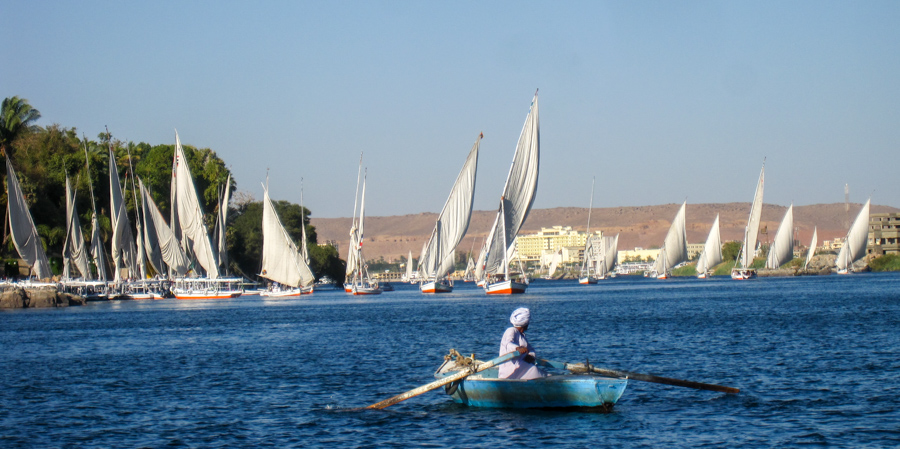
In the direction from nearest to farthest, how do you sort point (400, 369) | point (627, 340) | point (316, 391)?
1. point (316, 391)
2. point (400, 369)
3. point (627, 340)

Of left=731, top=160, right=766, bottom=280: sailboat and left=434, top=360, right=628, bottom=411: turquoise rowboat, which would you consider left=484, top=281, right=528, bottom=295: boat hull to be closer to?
left=731, top=160, right=766, bottom=280: sailboat

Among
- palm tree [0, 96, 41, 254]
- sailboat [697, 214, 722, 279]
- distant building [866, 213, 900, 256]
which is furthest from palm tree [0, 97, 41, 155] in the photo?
distant building [866, 213, 900, 256]

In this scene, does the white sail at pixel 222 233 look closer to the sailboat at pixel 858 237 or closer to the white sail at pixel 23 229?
the white sail at pixel 23 229

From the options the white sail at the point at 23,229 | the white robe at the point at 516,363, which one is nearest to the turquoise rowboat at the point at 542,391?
the white robe at the point at 516,363

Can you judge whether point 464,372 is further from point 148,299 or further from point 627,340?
point 148,299

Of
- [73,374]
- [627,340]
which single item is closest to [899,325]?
[627,340]

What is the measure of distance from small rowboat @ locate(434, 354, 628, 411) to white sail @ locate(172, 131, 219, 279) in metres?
69.6

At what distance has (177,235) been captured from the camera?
3602 inches

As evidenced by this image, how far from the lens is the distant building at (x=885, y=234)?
166 m

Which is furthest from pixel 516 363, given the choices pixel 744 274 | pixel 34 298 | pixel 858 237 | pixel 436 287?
pixel 858 237

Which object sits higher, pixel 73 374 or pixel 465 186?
pixel 465 186

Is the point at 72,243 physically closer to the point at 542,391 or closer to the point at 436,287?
the point at 436,287

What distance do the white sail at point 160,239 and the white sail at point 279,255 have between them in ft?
25.4

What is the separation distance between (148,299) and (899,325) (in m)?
72.5
